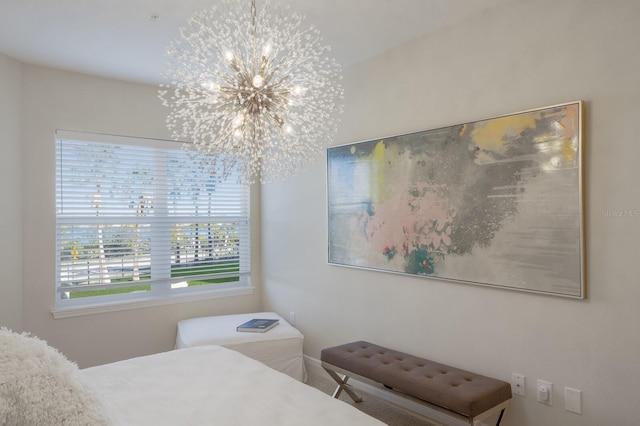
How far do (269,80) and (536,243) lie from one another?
1.68m

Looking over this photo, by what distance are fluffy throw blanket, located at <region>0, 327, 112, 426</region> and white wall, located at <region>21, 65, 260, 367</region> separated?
7.76ft

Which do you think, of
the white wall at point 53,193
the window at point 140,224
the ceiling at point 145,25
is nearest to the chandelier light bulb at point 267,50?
the ceiling at point 145,25

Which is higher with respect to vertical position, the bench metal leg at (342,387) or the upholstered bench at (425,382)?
the upholstered bench at (425,382)

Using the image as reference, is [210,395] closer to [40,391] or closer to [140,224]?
[40,391]

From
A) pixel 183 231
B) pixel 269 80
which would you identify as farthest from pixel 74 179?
pixel 269 80

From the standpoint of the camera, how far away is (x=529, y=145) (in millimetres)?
2342

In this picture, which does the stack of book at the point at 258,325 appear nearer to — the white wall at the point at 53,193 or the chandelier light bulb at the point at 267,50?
the white wall at the point at 53,193

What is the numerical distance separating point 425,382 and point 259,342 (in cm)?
152

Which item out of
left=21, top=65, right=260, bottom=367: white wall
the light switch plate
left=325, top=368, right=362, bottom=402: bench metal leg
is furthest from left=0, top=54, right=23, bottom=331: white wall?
the light switch plate

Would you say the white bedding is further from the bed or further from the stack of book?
the stack of book

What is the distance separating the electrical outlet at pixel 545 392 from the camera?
7.45 ft

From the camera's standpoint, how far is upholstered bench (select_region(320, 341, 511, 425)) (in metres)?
2.19

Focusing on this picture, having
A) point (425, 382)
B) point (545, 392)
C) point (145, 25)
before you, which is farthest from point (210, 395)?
point (145, 25)

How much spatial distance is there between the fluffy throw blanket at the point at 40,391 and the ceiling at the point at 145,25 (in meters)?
2.02
